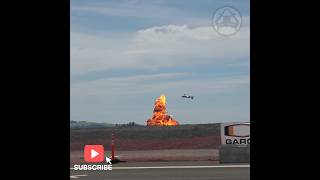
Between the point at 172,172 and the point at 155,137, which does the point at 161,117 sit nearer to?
the point at 155,137

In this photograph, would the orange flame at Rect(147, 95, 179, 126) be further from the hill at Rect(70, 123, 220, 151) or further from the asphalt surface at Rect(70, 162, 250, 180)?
the asphalt surface at Rect(70, 162, 250, 180)

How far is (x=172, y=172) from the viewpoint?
648 inches

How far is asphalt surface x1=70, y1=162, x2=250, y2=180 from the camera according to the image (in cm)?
1531

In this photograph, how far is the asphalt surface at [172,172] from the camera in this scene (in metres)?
15.3

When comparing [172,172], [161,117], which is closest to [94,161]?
[172,172]

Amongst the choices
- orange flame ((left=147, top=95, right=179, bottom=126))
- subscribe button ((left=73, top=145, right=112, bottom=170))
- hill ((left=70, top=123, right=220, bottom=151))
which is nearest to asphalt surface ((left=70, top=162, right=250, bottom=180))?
subscribe button ((left=73, top=145, right=112, bottom=170))
